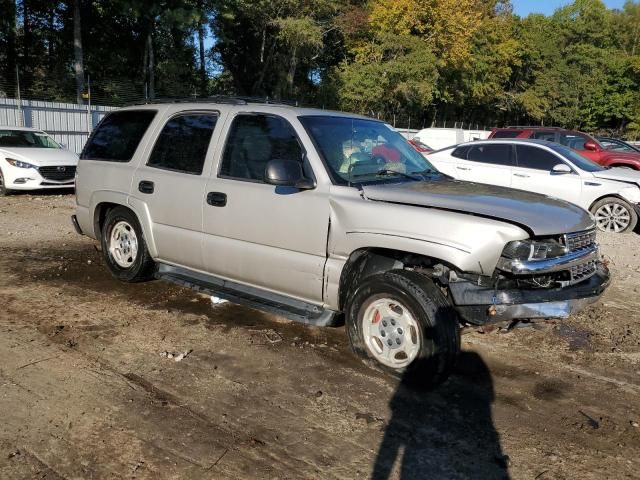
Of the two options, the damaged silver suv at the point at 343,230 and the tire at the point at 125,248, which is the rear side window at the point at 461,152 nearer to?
the damaged silver suv at the point at 343,230

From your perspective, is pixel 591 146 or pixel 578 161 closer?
pixel 578 161

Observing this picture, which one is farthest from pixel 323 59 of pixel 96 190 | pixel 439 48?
Result: pixel 96 190

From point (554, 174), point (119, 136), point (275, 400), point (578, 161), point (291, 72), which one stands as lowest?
point (275, 400)

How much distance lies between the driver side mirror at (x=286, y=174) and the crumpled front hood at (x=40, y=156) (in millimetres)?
9808

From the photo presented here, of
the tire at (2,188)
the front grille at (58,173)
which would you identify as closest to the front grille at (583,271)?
the front grille at (58,173)

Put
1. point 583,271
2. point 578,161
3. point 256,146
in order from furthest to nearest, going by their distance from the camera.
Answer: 1. point 578,161
2. point 256,146
3. point 583,271

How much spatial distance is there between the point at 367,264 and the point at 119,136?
3.31 metres

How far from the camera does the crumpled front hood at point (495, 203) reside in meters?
3.82

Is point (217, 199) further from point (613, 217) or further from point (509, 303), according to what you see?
point (613, 217)

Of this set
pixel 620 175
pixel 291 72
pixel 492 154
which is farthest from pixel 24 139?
pixel 291 72

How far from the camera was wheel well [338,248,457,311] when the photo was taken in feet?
13.7

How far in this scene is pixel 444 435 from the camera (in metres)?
3.39

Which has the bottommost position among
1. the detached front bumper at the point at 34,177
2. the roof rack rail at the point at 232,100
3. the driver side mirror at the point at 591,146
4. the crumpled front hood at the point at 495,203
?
the detached front bumper at the point at 34,177

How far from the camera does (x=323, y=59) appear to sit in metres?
43.9
